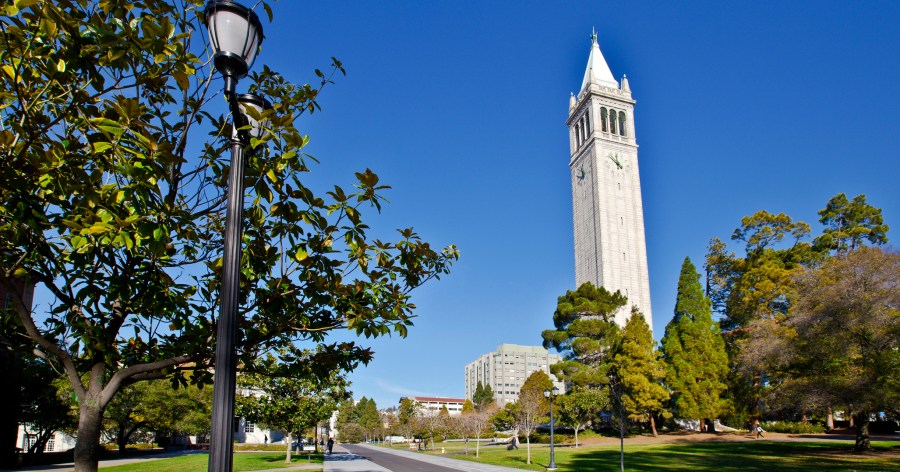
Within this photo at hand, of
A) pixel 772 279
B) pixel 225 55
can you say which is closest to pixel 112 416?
pixel 225 55

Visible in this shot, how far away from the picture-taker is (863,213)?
42719 millimetres

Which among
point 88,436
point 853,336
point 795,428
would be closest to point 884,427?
point 795,428

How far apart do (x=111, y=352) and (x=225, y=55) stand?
3.10 meters

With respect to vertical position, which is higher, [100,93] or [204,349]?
[100,93]

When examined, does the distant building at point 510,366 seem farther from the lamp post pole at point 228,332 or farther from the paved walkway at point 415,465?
the lamp post pole at point 228,332

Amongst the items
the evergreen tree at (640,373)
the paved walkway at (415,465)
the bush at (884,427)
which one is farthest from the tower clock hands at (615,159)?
the paved walkway at (415,465)

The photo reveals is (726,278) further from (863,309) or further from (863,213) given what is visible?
(863,309)

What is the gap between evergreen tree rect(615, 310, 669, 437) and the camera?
41.7 metres

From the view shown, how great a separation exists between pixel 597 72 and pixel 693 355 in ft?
154

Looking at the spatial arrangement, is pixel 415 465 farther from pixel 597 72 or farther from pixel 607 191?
pixel 597 72

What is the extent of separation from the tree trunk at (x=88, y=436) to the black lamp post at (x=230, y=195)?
210 centimetres

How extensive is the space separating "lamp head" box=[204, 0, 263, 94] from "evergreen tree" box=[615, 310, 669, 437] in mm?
41995

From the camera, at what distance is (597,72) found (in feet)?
257

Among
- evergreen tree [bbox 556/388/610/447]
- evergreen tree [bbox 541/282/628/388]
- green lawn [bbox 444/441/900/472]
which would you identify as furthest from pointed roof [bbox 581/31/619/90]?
green lawn [bbox 444/441/900/472]
